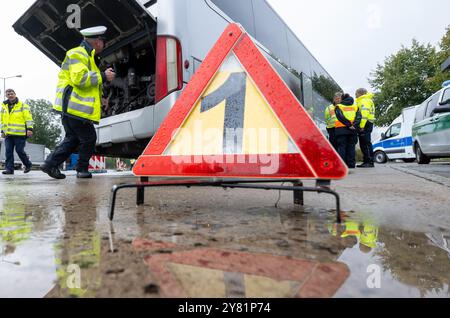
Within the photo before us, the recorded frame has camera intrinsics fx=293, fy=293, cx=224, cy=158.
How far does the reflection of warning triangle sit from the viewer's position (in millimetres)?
1325

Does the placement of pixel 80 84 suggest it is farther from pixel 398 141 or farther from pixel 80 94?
pixel 398 141

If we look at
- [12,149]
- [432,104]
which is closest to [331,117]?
[432,104]

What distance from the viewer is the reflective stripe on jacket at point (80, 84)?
3.50m

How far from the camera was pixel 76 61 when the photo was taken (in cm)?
352

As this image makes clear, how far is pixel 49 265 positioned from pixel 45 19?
4818 millimetres

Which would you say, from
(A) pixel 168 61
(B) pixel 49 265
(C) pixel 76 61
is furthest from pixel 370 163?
(B) pixel 49 265

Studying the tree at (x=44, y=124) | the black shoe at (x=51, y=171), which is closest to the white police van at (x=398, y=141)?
the black shoe at (x=51, y=171)

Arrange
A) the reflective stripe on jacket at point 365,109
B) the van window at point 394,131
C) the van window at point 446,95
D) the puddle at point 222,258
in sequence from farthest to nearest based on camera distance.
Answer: the van window at point 394,131, the van window at point 446,95, the reflective stripe on jacket at point 365,109, the puddle at point 222,258

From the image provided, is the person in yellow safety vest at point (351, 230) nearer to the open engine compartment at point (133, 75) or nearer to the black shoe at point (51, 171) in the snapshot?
the open engine compartment at point (133, 75)

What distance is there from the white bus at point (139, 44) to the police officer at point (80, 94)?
37cm

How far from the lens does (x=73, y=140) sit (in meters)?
4.02

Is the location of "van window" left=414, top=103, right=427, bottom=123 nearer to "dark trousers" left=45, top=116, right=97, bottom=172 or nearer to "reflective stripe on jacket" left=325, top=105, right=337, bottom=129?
"reflective stripe on jacket" left=325, top=105, right=337, bottom=129
